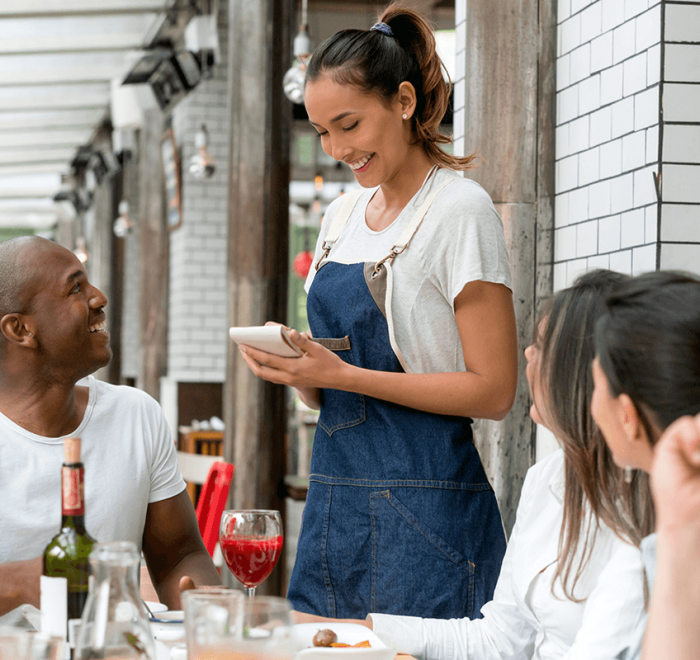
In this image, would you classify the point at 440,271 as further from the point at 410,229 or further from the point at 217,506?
the point at 217,506

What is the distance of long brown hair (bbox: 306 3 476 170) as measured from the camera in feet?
6.01

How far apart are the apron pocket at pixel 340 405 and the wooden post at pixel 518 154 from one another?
0.92 metres

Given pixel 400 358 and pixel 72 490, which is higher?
pixel 400 358

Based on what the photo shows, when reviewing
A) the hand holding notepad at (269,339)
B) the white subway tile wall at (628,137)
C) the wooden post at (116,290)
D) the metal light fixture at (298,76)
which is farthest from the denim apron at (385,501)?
the wooden post at (116,290)

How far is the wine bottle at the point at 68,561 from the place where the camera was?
1056mm

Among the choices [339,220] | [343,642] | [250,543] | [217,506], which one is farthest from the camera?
→ [217,506]

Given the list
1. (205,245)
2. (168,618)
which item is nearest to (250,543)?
(168,618)

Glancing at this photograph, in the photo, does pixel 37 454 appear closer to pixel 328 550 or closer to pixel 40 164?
pixel 328 550

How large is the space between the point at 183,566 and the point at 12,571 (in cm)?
48

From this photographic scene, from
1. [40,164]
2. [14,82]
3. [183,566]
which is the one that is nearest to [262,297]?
[183,566]

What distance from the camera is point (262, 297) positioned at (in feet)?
14.4

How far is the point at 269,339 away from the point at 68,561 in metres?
0.67

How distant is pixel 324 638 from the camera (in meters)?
1.21

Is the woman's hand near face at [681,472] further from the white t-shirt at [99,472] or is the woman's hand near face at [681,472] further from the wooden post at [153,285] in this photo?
the wooden post at [153,285]
